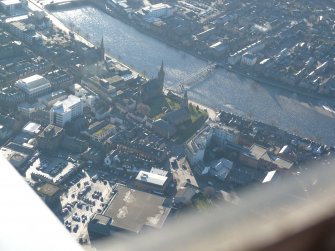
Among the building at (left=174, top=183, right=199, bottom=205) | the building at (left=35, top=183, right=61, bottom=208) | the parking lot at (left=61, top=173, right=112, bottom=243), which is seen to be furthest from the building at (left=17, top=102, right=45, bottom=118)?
the building at (left=174, top=183, right=199, bottom=205)

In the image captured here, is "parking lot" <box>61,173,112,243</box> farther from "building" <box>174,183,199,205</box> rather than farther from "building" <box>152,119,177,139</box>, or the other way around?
"building" <box>152,119,177,139</box>

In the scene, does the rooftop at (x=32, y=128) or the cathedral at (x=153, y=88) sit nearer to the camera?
the rooftop at (x=32, y=128)

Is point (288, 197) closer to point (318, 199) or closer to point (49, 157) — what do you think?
point (318, 199)

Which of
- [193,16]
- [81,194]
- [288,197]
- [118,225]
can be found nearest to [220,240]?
[288,197]

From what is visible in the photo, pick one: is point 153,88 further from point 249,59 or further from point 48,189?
point 48,189

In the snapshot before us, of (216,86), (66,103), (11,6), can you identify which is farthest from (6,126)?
(11,6)

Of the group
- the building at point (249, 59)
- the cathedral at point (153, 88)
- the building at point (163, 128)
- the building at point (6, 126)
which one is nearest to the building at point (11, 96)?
the building at point (6, 126)

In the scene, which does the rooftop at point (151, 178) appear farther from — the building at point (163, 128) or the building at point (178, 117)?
the building at point (178, 117)
